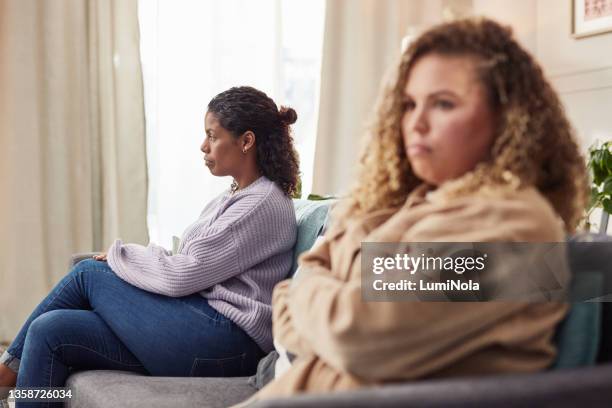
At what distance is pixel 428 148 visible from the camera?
0.99 meters

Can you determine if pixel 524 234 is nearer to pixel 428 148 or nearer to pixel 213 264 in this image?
pixel 428 148

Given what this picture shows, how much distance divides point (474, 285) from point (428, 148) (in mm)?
188

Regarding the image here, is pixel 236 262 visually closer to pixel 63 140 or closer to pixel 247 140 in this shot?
pixel 247 140

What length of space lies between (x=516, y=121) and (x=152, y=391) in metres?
1.02

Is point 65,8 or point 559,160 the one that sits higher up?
point 65,8

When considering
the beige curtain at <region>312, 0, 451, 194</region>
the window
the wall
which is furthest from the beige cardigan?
the beige curtain at <region>312, 0, 451, 194</region>

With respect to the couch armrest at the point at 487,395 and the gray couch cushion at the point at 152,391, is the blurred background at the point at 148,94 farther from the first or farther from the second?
the couch armrest at the point at 487,395

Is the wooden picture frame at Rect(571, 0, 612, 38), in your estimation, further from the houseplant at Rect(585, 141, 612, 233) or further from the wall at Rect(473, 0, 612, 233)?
the houseplant at Rect(585, 141, 612, 233)

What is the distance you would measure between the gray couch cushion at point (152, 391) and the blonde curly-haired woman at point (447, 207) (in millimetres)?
495

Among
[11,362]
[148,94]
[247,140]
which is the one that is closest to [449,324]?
[247,140]

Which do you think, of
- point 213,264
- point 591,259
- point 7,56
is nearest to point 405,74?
point 591,259

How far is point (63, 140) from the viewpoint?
11.9 ft

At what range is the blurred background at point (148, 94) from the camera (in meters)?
3.55

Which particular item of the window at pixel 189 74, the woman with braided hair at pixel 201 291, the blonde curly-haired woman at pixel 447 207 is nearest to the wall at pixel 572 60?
the window at pixel 189 74
